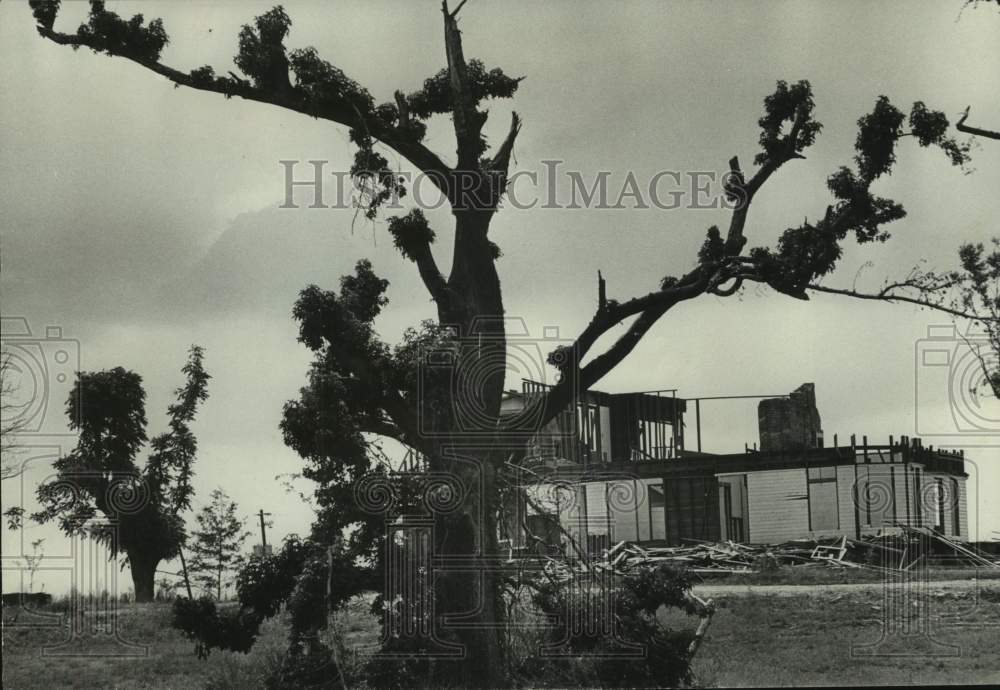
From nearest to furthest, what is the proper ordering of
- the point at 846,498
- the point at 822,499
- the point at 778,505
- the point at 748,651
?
1. the point at 748,651
2. the point at 846,498
3. the point at 822,499
4. the point at 778,505

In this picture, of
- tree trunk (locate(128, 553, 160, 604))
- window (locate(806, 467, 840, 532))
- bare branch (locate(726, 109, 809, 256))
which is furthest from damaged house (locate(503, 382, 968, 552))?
tree trunk (locate(128, 553, 160, 604))

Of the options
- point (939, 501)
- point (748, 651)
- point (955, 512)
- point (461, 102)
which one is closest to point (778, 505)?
point (939, 501)

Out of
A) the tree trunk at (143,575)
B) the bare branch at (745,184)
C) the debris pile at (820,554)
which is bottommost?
the debris pile at (820,554)

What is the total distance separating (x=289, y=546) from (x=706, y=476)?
11627 millimetres

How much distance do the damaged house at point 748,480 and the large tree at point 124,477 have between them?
6.45m

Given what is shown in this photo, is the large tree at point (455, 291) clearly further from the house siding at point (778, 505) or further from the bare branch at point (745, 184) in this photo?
the house siding at point (778, 505)

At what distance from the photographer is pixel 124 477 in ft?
57.4

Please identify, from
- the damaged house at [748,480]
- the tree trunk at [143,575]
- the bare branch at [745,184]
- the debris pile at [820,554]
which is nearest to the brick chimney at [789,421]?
the damaged house at [748,480]

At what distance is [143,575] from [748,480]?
1324cm

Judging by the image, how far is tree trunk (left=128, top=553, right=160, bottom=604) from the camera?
691 inches

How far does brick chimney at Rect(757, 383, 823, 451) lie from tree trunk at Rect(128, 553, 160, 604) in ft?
41.1

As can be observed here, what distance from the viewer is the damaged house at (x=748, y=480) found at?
74.2 ft

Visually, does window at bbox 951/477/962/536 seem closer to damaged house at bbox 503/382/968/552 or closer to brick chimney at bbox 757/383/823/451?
damaged house at bbox 503/382/968/552

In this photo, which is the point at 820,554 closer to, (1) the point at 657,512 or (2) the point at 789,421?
(2) the point at 789,421
